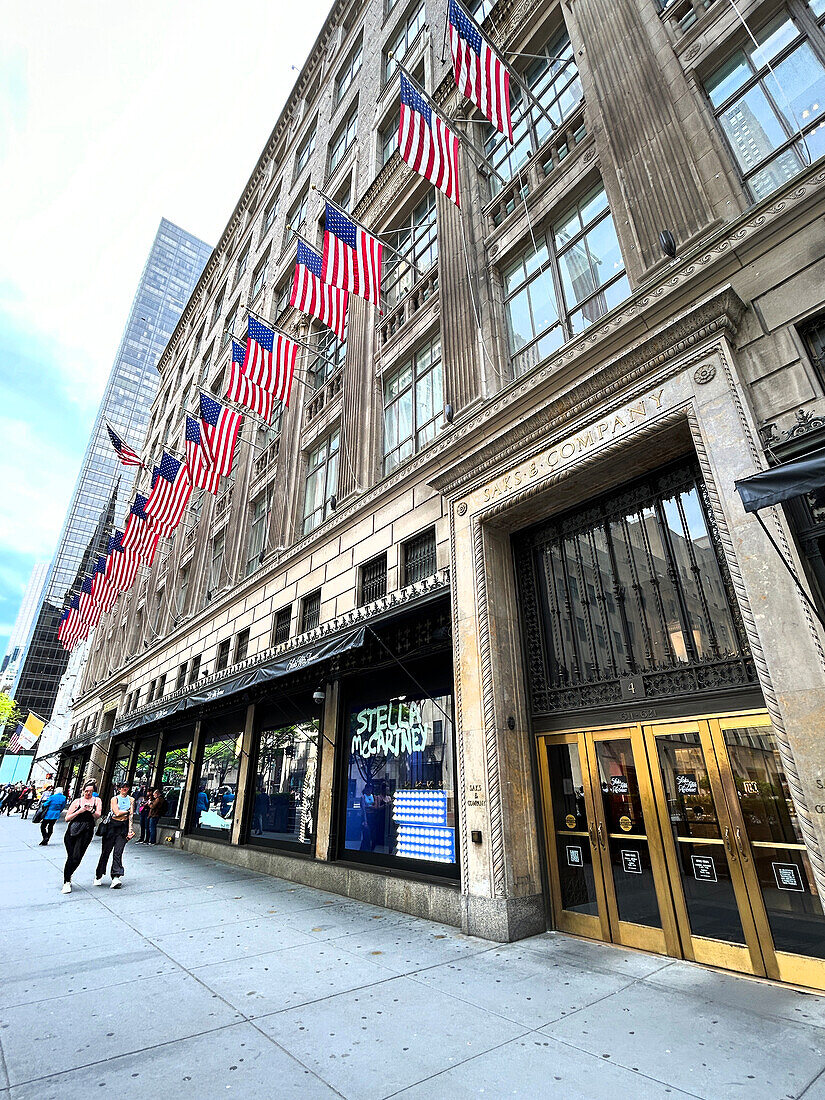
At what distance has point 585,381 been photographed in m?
8.32

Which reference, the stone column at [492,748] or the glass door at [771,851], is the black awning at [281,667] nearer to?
the stone column at [492,748]

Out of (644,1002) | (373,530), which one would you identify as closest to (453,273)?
(373,530)

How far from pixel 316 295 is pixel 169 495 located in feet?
35.7

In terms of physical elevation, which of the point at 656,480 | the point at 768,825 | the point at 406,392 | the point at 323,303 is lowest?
the point at 768,825

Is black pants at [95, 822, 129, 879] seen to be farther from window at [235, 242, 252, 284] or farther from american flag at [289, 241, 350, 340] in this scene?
window at [235, 242, 252, 284]

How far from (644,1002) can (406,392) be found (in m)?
13.2

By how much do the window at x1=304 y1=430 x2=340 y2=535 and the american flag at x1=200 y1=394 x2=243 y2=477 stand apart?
2.70 m

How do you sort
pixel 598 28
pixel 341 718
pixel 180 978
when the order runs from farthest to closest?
pixel 341 718, pixel 598 28, pixel 180 978

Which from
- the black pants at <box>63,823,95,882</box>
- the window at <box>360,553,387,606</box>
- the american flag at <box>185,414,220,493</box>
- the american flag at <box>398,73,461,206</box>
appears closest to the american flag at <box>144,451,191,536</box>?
the american flag at <box>185,414,220,493</box>

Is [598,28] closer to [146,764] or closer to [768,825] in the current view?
[768,825]

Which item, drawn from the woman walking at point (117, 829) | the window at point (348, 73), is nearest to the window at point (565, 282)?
the woman walking at point (117, 829)

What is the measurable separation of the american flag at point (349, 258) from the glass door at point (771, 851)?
1129 centimetres

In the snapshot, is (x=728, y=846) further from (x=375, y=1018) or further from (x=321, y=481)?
(x=321, y=481)

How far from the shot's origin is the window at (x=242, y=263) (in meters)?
34.3
